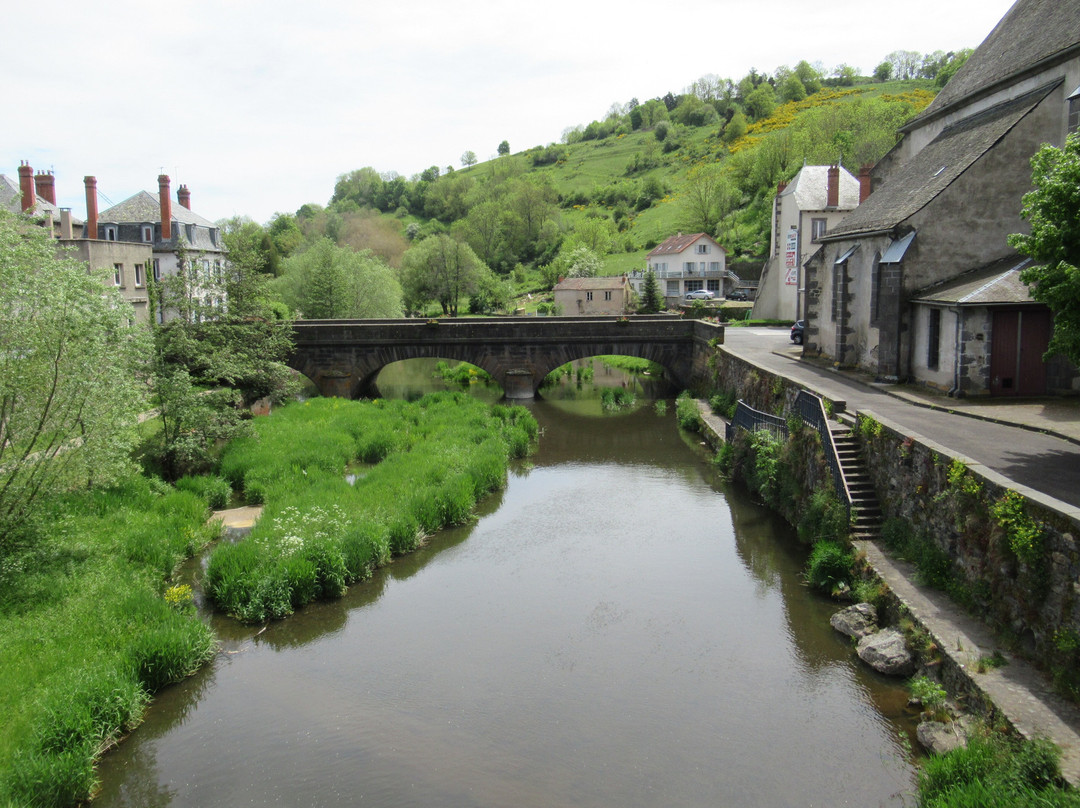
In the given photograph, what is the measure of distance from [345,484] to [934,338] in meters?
15.1

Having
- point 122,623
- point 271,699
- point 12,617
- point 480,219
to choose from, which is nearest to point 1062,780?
point 271,699

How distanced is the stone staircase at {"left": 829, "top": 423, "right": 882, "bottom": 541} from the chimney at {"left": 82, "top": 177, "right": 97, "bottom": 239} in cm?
3705

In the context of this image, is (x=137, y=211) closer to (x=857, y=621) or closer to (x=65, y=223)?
(x=65, y=223)

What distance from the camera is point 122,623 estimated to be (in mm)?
12359

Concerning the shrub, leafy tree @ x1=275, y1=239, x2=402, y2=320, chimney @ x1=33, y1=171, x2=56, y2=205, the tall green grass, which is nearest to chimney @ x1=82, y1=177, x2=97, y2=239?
Result: chimney @ x1=33, y1=171, x2=56, y2=205

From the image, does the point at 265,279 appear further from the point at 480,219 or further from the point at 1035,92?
the point at 480,219

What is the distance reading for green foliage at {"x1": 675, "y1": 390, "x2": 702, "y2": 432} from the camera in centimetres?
2925

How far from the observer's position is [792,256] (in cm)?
4575

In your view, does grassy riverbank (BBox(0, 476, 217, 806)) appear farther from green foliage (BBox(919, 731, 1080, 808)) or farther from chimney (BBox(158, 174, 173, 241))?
chimney (BBox(158, 174, 173, 241))

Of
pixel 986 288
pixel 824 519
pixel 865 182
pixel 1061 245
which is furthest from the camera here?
pixel 865 182

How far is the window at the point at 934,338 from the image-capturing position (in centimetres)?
2066

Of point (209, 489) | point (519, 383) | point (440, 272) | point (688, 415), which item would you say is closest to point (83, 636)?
point (209, 489)

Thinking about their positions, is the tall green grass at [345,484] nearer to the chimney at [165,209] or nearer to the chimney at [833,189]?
the chimney at [165,209]

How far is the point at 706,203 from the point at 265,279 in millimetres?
62744
